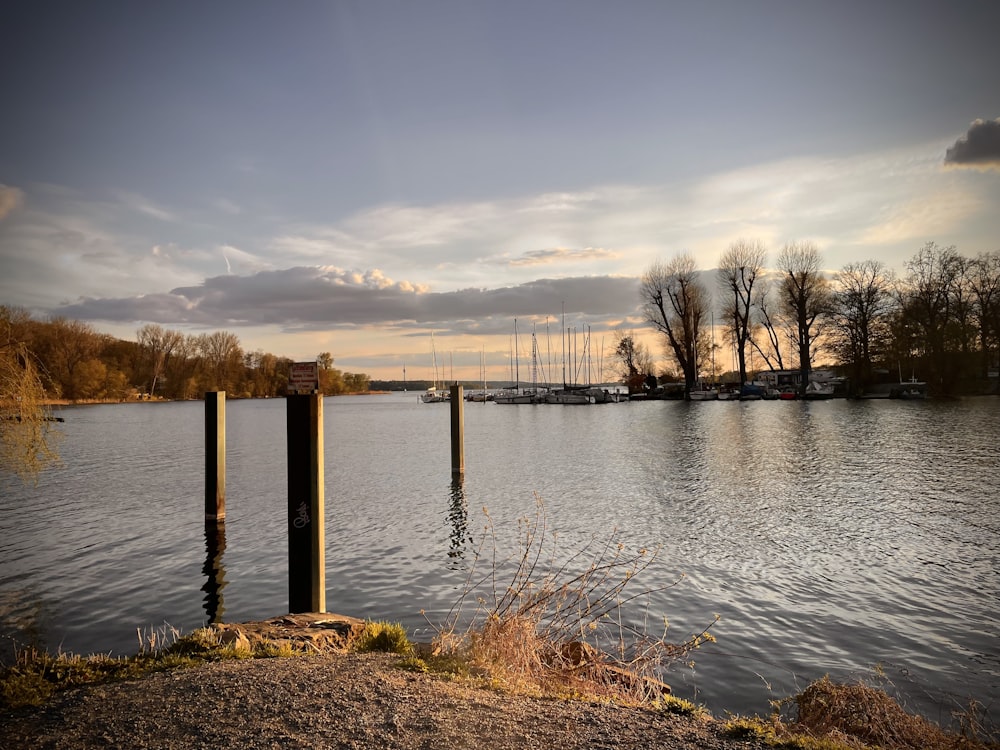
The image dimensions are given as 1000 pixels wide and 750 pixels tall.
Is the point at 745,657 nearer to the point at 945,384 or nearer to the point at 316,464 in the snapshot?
the point at 316,464

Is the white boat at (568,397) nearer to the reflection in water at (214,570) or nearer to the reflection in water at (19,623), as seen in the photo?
the reflection in water at (214,570)

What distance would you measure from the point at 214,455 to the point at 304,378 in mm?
8813

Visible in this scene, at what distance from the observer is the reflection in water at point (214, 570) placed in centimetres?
961

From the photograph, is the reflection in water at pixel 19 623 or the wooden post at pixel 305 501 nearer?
the reflection in water at pixel 19 623

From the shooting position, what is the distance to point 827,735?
17.1 feet

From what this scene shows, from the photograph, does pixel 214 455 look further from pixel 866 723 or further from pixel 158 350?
pixel 158 350

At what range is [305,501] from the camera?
26.9 ft

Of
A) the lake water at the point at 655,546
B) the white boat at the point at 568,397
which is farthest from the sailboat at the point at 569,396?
the lake water at the point at 655,546

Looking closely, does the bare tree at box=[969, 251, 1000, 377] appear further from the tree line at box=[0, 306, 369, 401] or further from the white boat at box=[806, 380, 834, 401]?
the tree line at box=[0, 306, 369, 401]

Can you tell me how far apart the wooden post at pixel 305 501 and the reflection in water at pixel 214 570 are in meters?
1.86

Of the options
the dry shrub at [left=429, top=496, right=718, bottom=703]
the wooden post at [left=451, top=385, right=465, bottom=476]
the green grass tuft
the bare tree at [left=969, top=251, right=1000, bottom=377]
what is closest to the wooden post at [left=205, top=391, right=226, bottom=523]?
the wooden post at [left=451, top=385, right=465, bottom=476]

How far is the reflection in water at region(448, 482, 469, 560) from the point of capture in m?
13.1

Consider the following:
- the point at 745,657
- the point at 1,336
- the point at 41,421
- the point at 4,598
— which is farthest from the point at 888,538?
the point at 1,336

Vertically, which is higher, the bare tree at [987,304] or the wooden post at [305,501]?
the bare tree at [987,304]
